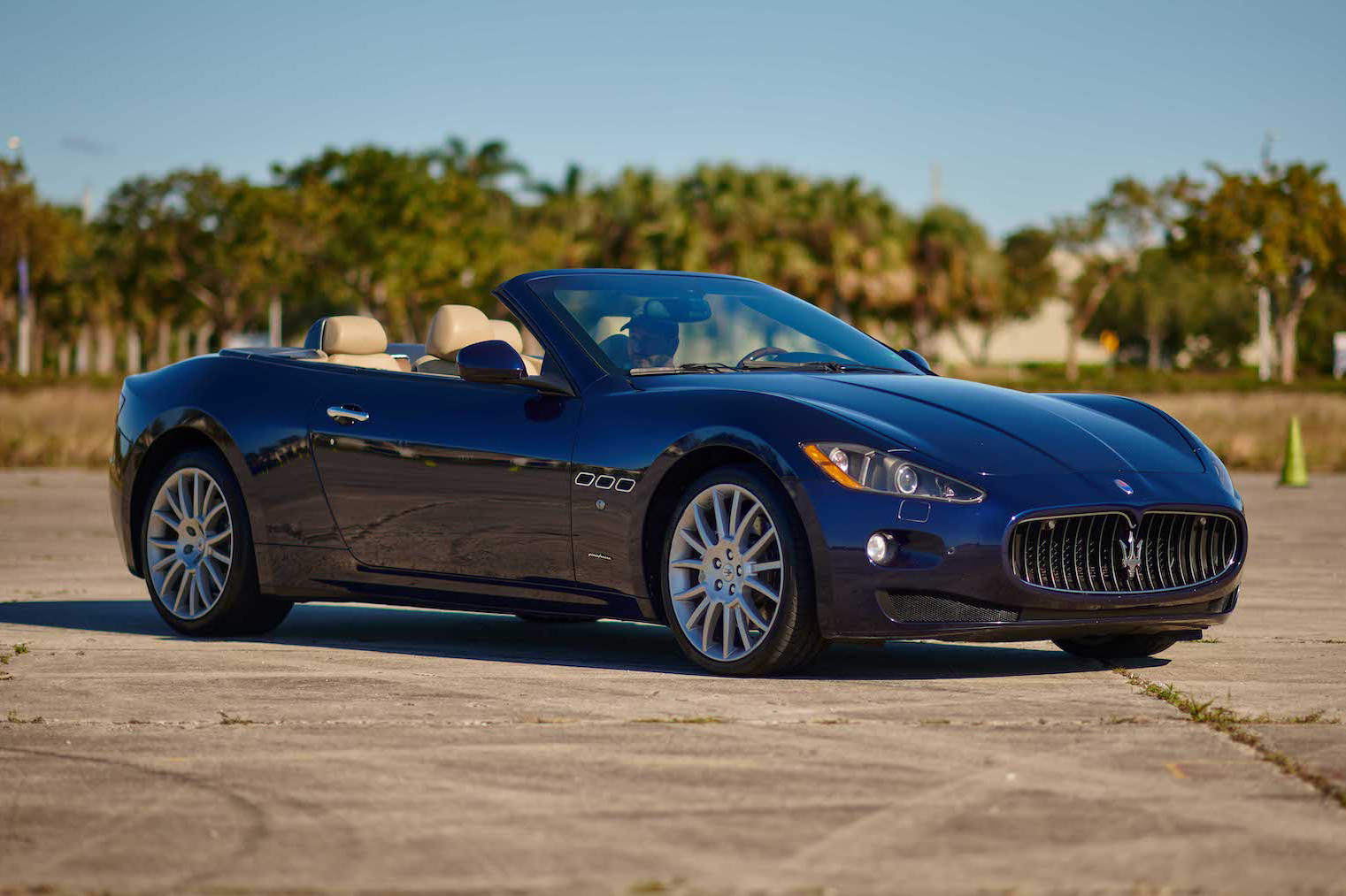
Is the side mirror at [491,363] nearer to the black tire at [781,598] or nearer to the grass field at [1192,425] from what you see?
the black tire at [781,598]

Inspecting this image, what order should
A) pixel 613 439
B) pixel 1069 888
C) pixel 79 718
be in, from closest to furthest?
1. pixel 1069 888
2. pixel 79 718
3. pixel 613 439

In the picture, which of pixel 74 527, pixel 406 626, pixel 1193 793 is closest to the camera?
pixel 1193 793

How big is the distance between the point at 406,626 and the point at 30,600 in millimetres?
2157

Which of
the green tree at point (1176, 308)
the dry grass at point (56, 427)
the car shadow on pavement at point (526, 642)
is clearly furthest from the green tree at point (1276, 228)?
the car shadow on pavement at point (526, 642)

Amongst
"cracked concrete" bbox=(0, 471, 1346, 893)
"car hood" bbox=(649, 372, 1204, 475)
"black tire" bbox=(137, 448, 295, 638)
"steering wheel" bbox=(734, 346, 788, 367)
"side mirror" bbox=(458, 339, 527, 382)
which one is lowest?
"cracked concrete" bbox=(0, 471, 1346, 893)

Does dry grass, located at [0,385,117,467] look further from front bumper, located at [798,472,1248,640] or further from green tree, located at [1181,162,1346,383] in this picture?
green tree, located at [1181,162,1346,383]

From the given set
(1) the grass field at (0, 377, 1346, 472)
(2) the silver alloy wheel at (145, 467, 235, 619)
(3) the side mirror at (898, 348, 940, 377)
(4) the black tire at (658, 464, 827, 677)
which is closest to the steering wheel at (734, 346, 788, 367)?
(3) the side mirror at (898, 348, 940, 377)

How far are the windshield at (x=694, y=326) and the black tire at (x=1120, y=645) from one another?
124 cm

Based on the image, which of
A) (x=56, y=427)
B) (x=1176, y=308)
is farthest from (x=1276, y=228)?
(x=1176, y=308)

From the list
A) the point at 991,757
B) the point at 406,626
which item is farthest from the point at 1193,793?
the point at 406,626

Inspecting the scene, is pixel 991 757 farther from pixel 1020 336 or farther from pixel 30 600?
pixel 1020 336

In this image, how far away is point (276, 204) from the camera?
60188mm

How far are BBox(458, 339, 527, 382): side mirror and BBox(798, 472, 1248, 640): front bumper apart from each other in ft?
4.44

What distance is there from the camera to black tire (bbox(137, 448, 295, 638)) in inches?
317
